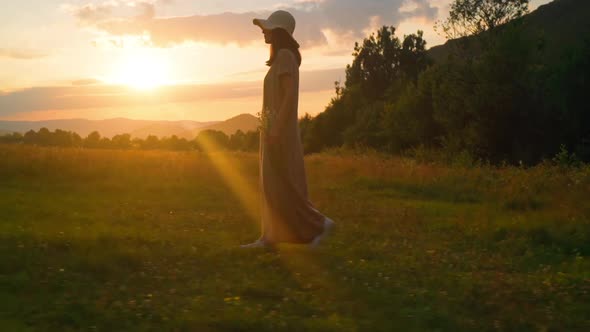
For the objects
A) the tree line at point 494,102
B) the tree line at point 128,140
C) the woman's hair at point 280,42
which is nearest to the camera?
the woman's hair at point 280,42

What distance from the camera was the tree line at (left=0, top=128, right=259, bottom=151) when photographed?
4743 centimetres

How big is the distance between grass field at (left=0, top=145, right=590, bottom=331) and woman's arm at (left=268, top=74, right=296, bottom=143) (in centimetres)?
186

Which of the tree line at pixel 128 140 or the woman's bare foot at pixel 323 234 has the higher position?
the tree line at pixel 128 140

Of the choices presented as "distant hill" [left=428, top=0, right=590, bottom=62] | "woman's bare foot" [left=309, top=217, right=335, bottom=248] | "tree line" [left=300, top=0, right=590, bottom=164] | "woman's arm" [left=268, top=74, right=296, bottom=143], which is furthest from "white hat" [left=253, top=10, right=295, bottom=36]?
"distant hill" [left=428, top=0, right=590, bottom=62]

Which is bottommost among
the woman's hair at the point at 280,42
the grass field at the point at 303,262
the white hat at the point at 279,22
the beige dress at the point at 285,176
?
the grass field at the point at 303,262

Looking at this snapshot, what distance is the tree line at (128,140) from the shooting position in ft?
156

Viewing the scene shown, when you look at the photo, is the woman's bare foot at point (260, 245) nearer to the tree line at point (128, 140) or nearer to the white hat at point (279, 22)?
the white hat at point (279, 22)

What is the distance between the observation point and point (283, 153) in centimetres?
1027

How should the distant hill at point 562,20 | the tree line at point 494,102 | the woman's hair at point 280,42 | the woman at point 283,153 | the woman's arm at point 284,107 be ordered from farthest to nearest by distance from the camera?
the distant hill at point 562,20, the tree line at point 494,102, the woman's hair at point 280,42, the woman at point 283,153, the woman's arm at point 284,107

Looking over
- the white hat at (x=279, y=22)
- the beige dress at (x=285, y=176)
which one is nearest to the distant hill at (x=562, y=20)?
the white hat at (x=279, y=22)

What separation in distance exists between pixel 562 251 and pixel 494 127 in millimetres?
32713

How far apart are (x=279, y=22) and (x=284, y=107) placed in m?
1.49

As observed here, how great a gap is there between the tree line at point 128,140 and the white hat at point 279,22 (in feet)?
101

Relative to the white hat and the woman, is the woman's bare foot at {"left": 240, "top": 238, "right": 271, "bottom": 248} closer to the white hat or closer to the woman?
the woman
